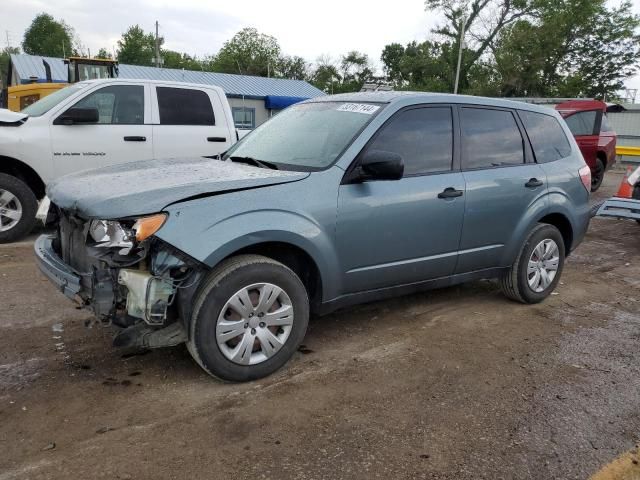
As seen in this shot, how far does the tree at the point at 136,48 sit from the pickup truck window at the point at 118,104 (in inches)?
2913

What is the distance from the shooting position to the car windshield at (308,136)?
3762 mm

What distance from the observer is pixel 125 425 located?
279cm

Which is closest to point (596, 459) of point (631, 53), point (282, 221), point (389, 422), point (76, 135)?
point (389, 422)

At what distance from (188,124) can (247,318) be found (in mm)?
4772

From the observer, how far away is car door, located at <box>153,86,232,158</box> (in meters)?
7.05

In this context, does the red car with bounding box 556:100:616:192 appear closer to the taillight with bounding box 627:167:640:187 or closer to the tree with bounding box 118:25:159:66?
the taillight with bounding box 627:167:640:187

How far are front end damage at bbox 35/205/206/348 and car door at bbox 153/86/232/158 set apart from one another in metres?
4.17

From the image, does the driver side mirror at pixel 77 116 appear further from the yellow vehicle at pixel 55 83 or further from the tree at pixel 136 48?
the tree at pixel 136 48

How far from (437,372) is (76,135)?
17.1 feet

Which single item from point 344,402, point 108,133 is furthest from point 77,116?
point 344,402

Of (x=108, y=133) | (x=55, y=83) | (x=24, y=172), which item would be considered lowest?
(x=24, y=172)

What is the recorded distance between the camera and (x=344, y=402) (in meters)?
3.11

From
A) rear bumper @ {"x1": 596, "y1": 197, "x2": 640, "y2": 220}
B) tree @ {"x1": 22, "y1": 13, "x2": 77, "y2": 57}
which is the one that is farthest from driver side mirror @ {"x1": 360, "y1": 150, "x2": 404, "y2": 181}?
tree @ {"x1": 22, "y1": 13, "x2": 77, "y2": 57}

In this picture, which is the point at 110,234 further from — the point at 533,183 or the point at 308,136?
the point at 533,183
